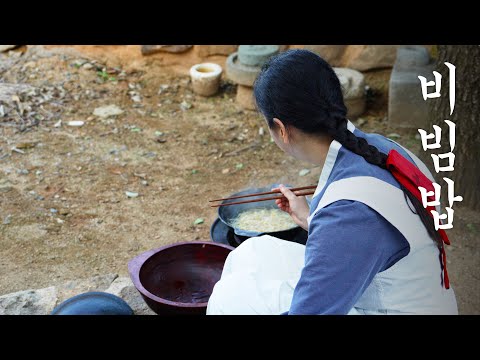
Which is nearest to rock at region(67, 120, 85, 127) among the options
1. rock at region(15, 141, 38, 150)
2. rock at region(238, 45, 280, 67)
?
rock at region(15, 141, 38, 150)

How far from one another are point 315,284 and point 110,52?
21.1 ft

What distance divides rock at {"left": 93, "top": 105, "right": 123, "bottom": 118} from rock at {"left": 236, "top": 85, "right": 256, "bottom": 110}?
1.36m

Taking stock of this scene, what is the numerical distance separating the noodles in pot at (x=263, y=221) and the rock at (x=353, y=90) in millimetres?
2849

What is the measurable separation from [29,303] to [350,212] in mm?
2276

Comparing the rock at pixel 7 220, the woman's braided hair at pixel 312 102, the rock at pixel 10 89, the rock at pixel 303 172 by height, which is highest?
the woman's braided hair at pixel 312 102

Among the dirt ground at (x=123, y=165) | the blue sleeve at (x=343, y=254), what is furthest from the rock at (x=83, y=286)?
the blue sleeve at (x=343, y=254)

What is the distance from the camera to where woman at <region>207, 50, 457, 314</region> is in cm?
221

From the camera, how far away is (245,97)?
7207 millimetres

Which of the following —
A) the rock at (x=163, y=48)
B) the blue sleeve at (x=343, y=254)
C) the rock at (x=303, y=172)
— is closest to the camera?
the blue sleeve at (x=343, y=254)

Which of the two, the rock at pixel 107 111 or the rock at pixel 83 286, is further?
the rock at pixel 107 111

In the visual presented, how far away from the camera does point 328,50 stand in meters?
7.30

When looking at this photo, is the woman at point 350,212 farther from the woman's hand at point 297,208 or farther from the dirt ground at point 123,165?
the dirt ground at point 123,165

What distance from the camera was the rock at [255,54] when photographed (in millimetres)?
6914

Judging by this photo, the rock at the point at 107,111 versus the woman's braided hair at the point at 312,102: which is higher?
the woman's braided hair at the point at 312,102
